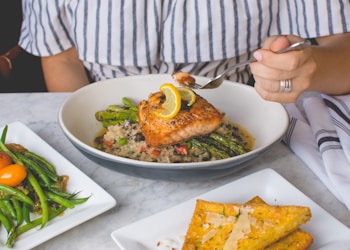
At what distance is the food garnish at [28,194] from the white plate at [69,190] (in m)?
0.01

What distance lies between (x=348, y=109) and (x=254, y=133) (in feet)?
0.99

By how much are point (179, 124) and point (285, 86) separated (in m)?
0.30

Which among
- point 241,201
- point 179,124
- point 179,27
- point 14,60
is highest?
point 179,27

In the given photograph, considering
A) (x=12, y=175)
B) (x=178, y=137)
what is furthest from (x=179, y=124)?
(x=12, y=175)

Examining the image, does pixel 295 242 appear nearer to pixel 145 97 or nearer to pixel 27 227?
pixel 27 227

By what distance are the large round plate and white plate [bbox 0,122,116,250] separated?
7cm

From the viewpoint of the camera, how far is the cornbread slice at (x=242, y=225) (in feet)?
3.01

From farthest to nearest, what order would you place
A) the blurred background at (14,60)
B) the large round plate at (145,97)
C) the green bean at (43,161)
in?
the blurred background at (14,60), the green bean at (43,161), the large round plate at (145,97)

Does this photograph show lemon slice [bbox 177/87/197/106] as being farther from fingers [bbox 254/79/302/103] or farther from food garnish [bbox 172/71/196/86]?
fingers [bbox 254/79/302/103]

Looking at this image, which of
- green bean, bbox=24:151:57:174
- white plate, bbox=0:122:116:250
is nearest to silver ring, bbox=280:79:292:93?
white plate, bbox=0:122:116:250

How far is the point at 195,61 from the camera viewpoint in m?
1.83

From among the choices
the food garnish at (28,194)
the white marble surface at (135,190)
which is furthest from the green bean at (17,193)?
the white marble surface at (135,190)

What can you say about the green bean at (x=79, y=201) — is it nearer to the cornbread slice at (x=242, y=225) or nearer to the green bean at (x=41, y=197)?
the green bean at (x=41, y=197)

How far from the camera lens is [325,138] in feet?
4.46
